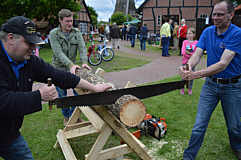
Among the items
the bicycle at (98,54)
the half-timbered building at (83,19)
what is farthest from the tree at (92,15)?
the bicycle at (98,54)

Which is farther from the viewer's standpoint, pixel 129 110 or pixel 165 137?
pixel 165 137

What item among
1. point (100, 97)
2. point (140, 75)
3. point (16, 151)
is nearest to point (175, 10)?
point (140, 75)

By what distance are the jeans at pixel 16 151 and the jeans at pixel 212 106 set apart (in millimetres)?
2214

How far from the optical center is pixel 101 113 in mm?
2670

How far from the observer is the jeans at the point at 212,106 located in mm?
2863

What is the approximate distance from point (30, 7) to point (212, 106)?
19.0 m

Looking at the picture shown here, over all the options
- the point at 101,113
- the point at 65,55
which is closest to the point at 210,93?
the point at 101,113

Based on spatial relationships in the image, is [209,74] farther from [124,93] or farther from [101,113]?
[101,113]

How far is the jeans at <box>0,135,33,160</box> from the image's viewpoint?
214cm

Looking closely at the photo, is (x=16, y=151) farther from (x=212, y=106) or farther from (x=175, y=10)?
(x=175, y=10)

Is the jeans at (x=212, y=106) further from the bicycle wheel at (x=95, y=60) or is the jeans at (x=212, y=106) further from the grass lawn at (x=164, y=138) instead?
the bicycle wheel at (x=95, y=60)

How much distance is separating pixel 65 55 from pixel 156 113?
2.70m

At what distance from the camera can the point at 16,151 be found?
218cm

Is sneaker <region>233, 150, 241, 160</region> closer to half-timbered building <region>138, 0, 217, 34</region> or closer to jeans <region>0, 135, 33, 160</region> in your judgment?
jeans <region>0, 135, 33, 160</region>
